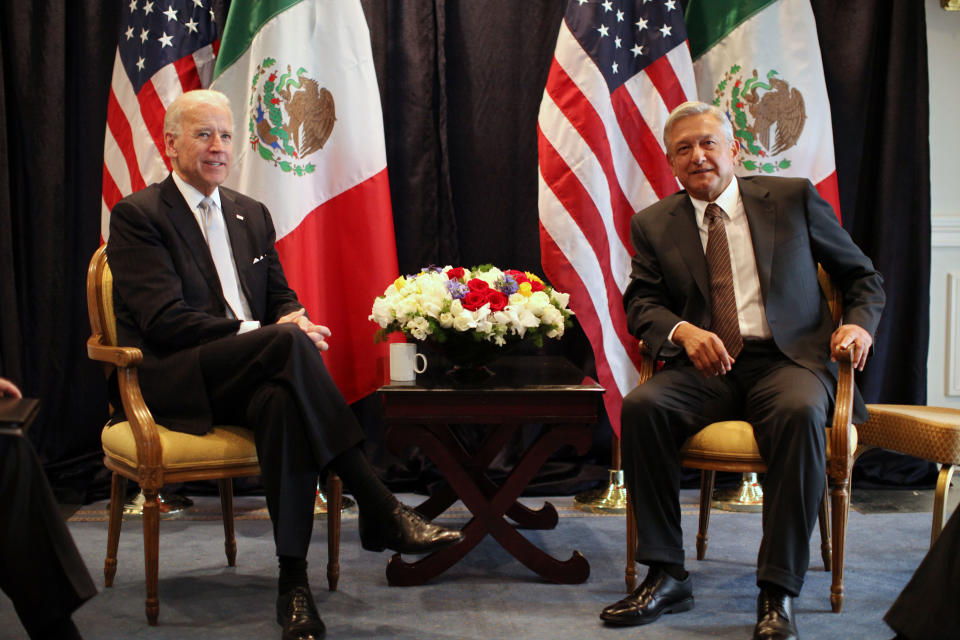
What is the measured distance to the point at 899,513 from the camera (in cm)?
372

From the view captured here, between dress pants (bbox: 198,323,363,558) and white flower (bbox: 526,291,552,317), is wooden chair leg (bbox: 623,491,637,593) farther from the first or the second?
dress pants (bbox: 198,323,363,558)

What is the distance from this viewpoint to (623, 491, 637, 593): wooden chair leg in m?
2.69

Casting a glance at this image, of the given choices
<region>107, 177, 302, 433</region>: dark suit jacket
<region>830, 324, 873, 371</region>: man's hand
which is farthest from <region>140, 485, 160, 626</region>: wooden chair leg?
<region>830, 324, 873, 371</region>: man's hand

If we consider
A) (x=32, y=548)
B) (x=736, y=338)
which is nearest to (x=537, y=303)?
(x=736, y=338)

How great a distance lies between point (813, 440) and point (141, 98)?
2.89 m

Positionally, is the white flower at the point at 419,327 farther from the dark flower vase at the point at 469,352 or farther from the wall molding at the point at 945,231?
the wall molding at the point at 945,231

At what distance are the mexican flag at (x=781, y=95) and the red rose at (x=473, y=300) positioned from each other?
1.61 meters

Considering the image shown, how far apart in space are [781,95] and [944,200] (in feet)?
3.78

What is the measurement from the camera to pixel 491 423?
113 inches

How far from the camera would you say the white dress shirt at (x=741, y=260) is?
280cm

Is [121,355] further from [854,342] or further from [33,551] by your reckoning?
[854,342]

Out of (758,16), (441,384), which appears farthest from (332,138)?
(758,16)

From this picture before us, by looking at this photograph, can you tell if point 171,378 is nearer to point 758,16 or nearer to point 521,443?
point 521,443

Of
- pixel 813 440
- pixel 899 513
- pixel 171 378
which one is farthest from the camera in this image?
pixel 899 513
